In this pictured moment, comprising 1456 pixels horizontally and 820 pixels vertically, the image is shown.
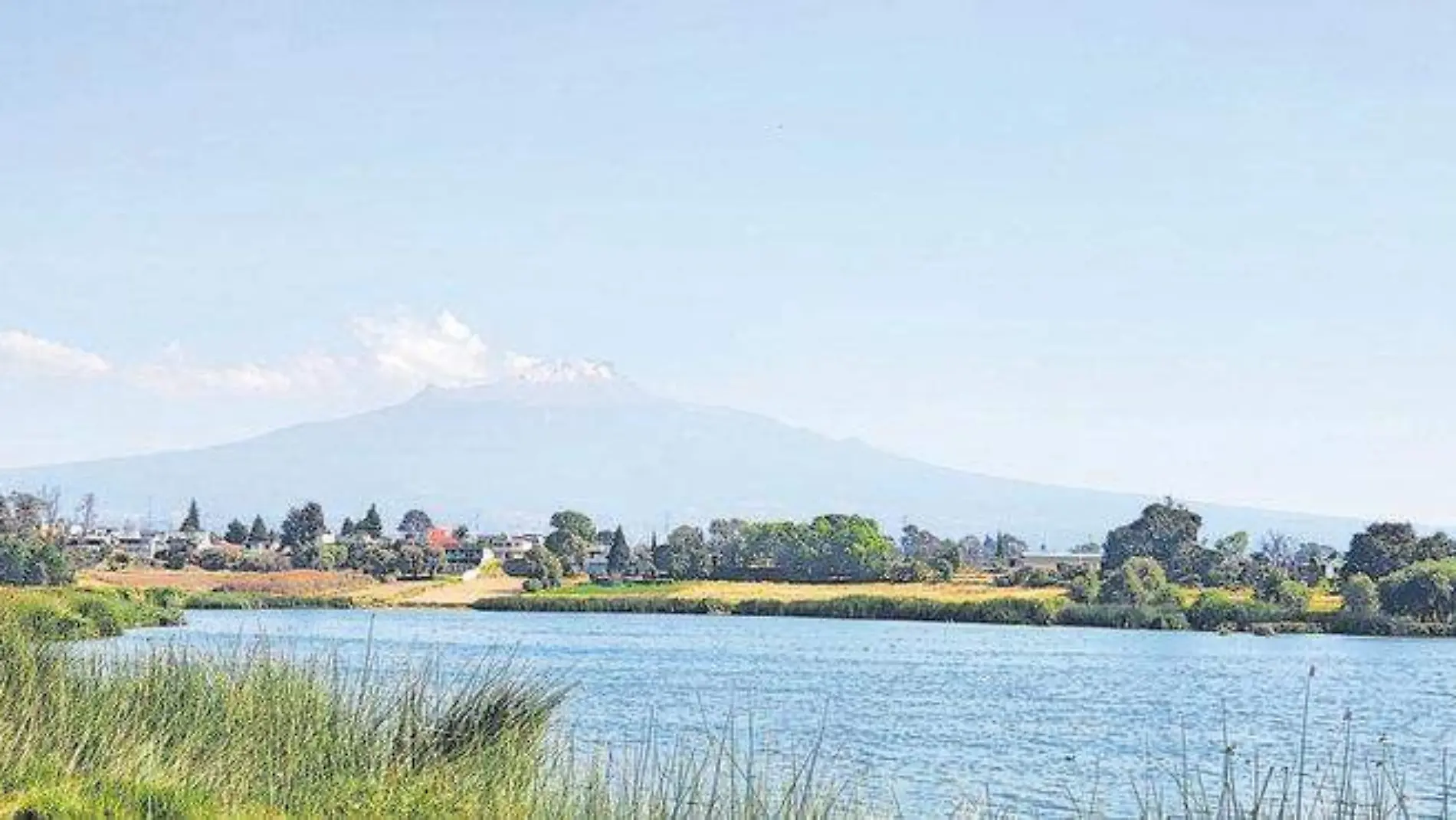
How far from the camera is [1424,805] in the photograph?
75.4 feet

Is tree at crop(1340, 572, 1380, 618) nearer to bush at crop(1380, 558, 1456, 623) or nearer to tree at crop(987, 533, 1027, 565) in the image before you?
bush at crop(1380, 558, 1456, 623)

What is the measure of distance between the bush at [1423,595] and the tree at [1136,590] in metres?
8.94

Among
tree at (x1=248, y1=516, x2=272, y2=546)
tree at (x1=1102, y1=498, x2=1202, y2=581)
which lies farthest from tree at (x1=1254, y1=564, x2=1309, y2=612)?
tree at (x1=248, y1=516, x2=272, y2=546)

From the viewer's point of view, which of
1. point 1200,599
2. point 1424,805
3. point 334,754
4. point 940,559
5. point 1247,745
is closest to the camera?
point 334,754

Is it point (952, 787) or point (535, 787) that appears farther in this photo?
point (952, 787)

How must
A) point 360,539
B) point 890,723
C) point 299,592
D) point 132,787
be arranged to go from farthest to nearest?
point 360,539 → point 299,592 → point 890,723 → point 132,787

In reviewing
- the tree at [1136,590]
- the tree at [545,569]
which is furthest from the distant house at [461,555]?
the tree at [1136,590]

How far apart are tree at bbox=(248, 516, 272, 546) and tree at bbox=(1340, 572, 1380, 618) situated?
96.3 metres

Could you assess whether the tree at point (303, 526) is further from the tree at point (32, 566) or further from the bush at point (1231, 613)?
the bush at point (1231, 613)

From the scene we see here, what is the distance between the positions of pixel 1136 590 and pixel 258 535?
91.4 m

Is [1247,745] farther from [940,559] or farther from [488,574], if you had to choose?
[488,574]

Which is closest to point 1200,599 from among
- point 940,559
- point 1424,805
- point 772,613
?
point 772,613

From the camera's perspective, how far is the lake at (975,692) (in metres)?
24.8

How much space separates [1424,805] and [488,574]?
306ft
